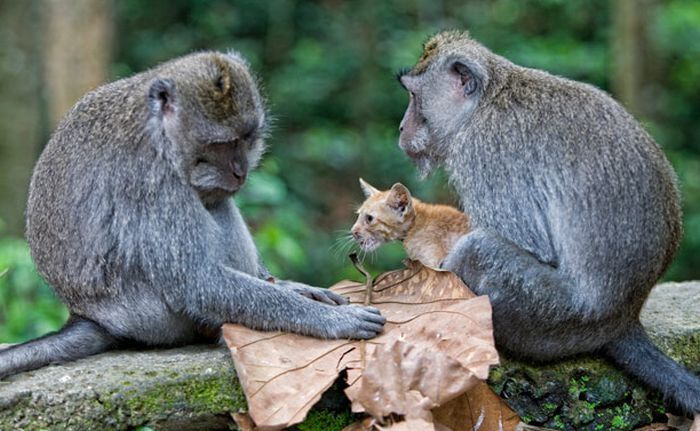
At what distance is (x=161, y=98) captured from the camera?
187 inches

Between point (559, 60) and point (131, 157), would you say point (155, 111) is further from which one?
point (559, 60)

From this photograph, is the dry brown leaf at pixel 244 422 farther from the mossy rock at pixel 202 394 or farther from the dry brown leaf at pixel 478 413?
the dry brown leaf at pixel 478 413

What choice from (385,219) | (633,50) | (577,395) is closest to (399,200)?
(385,219)

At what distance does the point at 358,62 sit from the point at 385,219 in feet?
33.9

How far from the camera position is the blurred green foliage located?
1382 centimetres

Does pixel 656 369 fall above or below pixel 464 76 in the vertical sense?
below

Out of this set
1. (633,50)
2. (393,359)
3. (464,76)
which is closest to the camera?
(393,359)

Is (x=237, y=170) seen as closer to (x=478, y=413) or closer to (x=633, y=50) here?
(x=478, y=413)

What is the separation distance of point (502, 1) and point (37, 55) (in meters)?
8.54

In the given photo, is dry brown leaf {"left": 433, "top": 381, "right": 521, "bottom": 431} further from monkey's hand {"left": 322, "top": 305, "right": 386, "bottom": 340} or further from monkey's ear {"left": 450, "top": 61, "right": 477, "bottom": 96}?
monkey's ear {"left": 450, "top": 61, "right": 477, "bottom": 96}

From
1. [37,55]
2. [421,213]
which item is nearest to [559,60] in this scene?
[37,55]

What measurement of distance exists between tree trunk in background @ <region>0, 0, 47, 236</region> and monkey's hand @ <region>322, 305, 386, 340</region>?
21.8 ft

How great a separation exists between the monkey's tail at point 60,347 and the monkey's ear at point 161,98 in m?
1.10

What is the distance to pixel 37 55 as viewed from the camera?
1087 cm
